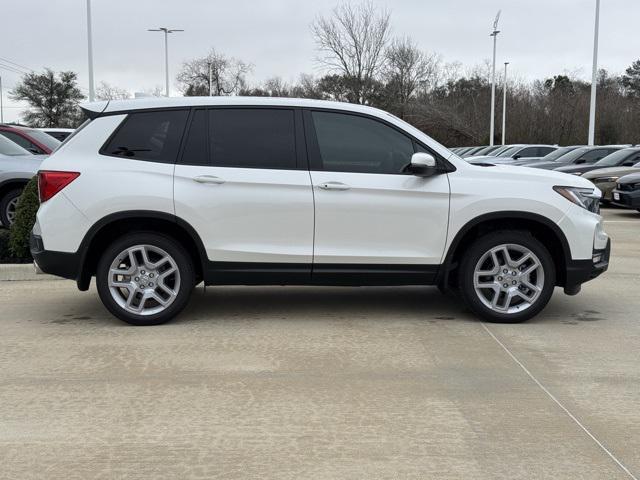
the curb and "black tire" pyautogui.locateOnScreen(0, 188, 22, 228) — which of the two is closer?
the curb

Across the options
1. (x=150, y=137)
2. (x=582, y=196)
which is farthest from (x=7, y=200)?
(x=582, y=196)

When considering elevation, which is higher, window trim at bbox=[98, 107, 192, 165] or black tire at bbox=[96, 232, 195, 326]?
window trim at bbox=[98, 107, 192, 165]

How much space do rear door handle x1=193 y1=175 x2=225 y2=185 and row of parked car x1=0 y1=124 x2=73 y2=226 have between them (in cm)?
549

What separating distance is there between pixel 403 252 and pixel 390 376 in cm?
140

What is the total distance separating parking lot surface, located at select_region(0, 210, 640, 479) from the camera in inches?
130

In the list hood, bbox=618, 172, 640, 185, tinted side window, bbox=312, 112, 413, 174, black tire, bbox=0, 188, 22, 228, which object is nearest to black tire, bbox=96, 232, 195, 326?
tinted side window, bbox=312, 112, 413, 174

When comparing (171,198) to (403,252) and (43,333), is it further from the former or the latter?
(403,252)

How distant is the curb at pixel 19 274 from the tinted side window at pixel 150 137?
285 centimetres

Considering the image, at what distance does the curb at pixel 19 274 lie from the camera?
774 cm

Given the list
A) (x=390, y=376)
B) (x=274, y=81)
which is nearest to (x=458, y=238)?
(x=390, y=376)

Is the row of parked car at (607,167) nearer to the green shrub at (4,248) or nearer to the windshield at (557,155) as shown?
the windshield at (557,155)

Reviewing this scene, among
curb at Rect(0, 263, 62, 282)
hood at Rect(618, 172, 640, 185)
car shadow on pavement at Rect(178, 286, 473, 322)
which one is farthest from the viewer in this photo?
hood at Rect(618, 172, 640, 185)

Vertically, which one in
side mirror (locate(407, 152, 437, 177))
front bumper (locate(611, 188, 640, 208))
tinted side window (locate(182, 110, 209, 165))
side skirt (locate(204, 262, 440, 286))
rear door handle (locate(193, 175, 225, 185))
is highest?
tinted side window (locate(182, 110, 209, 165))

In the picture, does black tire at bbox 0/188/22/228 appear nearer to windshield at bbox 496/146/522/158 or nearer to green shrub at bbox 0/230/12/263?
green shrub at bbox 0/230/12/263
